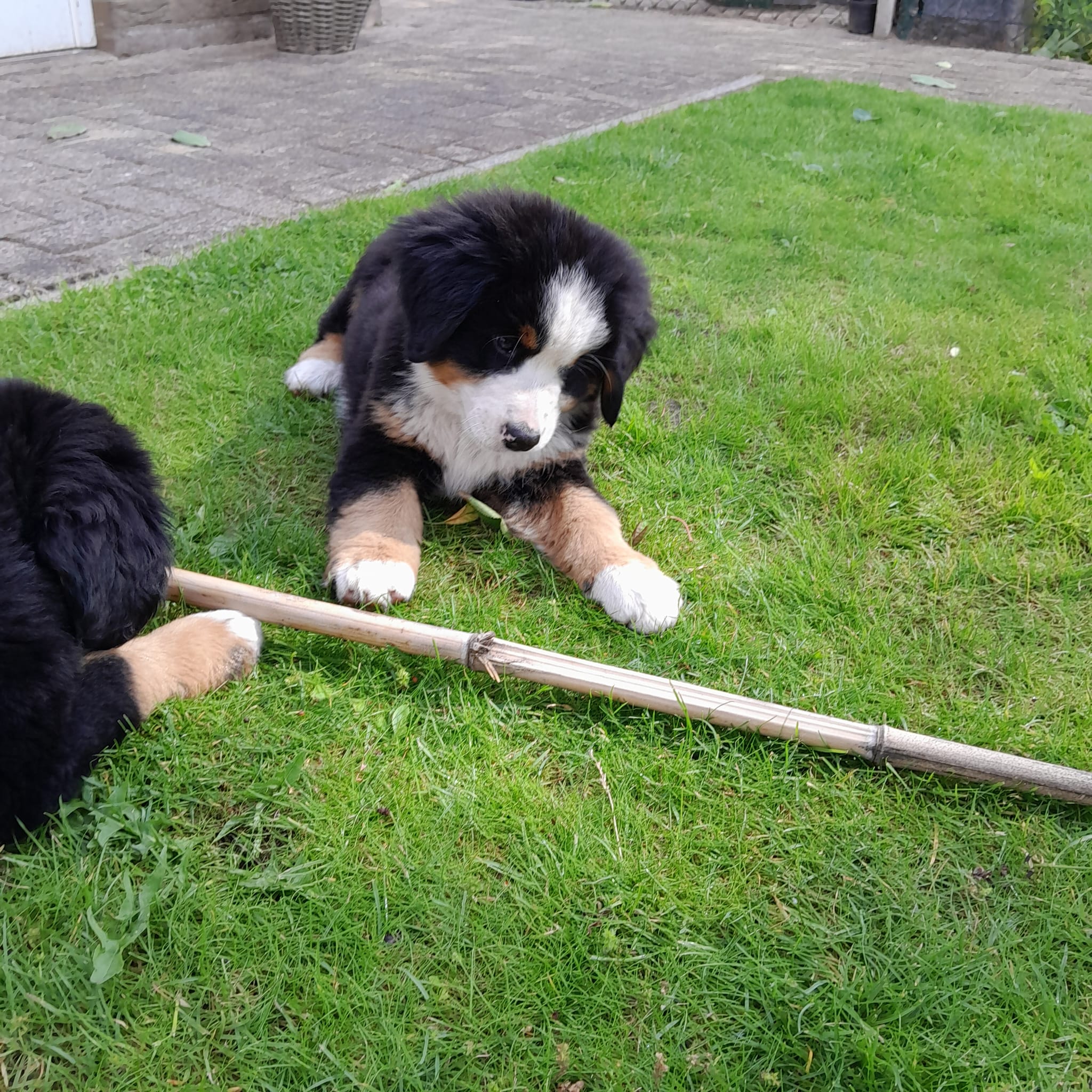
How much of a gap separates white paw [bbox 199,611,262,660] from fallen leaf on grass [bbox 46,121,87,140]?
4196mm

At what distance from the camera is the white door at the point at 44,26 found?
20.6ft

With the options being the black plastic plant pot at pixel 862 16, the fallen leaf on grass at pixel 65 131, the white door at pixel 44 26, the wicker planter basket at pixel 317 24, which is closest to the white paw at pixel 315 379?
the fallen leaf on grass at pixel 65 131

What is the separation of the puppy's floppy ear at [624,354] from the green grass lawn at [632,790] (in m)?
0.33

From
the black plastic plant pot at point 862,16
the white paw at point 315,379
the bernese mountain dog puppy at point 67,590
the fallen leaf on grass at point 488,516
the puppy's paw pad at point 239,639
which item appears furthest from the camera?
the black plastic plant pot at point 862,16

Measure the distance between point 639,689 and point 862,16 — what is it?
1048 centimetres

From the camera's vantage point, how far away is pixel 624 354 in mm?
2170

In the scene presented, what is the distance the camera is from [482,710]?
5.91ft

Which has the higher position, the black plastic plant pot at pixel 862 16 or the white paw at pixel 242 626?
the black plastic plant pot at pixel 862 16

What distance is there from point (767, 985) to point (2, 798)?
1171 mm

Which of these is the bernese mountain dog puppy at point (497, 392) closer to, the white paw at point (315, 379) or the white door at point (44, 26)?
the white paw at point (315, 379)

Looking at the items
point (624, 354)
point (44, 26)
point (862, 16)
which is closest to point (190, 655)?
point (624, 354)

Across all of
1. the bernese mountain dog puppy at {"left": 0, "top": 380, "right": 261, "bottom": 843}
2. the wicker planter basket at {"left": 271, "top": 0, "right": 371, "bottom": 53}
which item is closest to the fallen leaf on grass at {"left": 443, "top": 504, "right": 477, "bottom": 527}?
the bernese mountain dog puppy at {"left": 0, "top": 380, "right": 261, "bottom": 843}

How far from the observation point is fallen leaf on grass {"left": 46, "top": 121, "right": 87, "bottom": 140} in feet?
16.2

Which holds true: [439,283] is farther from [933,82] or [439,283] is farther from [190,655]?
[933,82]
